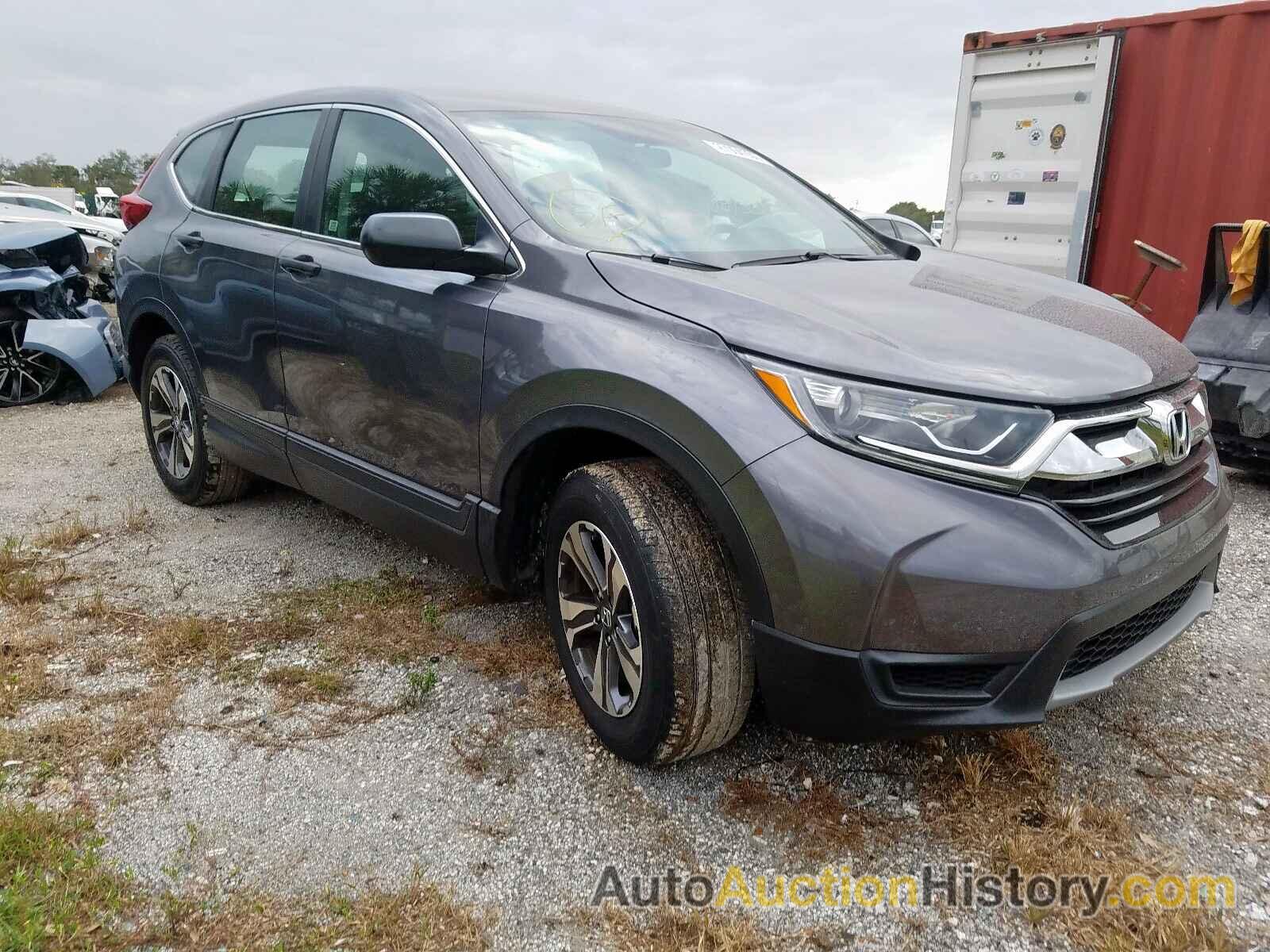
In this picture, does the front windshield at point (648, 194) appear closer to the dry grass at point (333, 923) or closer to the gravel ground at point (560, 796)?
the gravel ground at point (560, 796)

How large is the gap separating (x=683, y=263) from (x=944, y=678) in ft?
3.78

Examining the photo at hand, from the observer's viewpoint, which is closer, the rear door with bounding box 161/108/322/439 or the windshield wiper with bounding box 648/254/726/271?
the windshield wiper with bounding box 648/254/726/271

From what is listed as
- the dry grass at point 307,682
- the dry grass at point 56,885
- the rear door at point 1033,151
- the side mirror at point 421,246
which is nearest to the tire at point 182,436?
the dry grass at point 307,682

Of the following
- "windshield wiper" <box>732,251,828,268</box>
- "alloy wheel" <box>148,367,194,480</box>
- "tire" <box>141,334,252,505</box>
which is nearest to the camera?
"windshield wiper" <box>732,251,828,268</box>

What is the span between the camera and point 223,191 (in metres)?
3.75

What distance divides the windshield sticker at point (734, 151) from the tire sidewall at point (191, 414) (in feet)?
7.56

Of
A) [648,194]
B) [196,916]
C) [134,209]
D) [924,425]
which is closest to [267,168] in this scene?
[134,209]

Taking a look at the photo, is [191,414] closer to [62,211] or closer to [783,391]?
[783,391]

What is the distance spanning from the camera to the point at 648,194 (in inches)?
106

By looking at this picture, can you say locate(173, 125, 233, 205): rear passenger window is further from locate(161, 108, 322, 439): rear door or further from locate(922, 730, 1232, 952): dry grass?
locate(922, 730, 1232, 952): dry grass

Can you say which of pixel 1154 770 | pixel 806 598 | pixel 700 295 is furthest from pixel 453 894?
pixel 1154 770

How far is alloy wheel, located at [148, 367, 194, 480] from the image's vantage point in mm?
4078

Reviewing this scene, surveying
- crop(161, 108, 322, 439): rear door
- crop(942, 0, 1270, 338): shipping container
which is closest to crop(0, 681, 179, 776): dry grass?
crop(161, 108, 322, 439): rear door

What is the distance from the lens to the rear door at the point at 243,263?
130 inches
